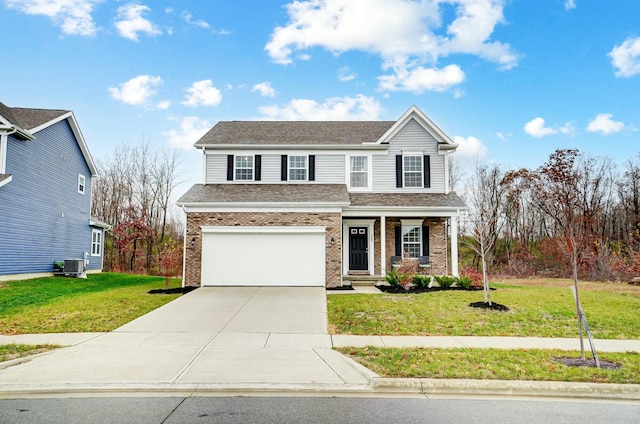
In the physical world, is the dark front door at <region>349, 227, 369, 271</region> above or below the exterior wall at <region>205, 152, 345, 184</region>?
below

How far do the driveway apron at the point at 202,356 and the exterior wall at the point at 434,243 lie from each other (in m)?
7.71

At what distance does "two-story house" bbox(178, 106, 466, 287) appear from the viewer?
1619 centimetres

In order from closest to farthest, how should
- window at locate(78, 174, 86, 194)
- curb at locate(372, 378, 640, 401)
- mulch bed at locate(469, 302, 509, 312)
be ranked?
curb at locate(372, 378, 640, 401), mulch bed at locate(469, 302, 509, 312), window at locate(78, 174, 86, 194)

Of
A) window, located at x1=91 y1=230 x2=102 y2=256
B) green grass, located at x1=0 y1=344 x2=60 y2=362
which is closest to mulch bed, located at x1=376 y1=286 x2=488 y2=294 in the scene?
green grass, located at x1=0 y1=344 x2=60 y2=362

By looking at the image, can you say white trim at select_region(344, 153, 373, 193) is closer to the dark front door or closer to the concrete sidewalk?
the dark front door

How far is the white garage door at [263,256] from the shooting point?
52.7ft

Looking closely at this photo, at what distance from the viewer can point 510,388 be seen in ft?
18.9

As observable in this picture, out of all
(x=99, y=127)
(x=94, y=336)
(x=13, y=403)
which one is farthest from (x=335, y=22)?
(x=99, y=127)

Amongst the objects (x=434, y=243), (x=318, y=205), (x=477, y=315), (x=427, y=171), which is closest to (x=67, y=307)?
(x=318, y=205)

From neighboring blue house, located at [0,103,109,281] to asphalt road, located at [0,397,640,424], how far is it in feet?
51.9

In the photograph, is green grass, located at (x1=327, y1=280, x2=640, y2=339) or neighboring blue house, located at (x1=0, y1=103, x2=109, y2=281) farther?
neighboring blue house, located at (x1=0, y1=103, x2=109, y2=281)

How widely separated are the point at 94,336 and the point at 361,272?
38.5ft

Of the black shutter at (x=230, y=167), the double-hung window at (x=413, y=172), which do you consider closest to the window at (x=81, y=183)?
the black shutter at (x=230, y=167)

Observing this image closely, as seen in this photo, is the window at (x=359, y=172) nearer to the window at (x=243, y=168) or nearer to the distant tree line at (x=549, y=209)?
the window at (x=243, y=168)
